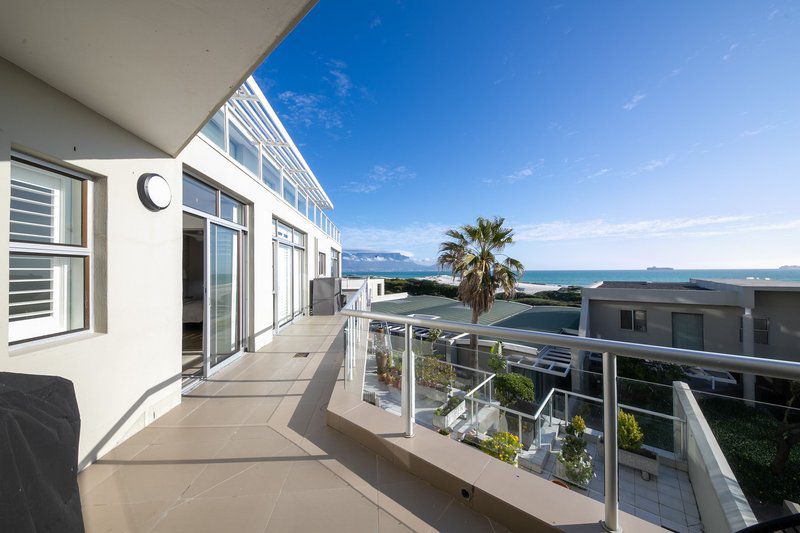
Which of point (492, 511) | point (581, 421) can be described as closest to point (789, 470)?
point (581, 421)

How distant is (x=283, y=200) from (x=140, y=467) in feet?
18.4

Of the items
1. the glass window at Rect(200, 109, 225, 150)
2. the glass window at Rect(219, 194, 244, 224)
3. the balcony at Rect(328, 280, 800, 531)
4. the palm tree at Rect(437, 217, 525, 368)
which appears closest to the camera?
the balcony at Rect(328, 280, 800, 531)

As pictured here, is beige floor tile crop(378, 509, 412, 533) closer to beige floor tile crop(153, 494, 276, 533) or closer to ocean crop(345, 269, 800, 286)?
beige floor tile crop(153, 494, 276, 533)

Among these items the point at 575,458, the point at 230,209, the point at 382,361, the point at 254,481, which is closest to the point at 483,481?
the point at 575,458

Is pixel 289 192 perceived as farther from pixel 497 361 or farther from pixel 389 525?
pixel 389 525

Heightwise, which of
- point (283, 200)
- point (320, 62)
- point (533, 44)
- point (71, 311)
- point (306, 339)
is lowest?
point (306, 339)

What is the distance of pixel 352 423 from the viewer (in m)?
2.28

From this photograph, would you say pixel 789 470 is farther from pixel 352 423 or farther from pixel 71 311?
pixel 71 311

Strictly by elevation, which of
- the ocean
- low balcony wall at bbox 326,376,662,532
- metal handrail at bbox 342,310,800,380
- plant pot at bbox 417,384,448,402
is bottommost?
the ocean

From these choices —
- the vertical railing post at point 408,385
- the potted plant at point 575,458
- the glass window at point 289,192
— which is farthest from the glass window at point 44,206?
the glass window at point 289,192

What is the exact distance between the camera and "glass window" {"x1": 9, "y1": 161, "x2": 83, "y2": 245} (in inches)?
73.5

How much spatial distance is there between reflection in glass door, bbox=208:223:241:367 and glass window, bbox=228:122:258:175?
1.23 m

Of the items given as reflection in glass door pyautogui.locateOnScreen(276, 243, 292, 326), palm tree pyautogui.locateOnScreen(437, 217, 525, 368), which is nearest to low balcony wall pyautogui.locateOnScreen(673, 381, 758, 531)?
reflection in glass door pyautogui.locateOnScreen(276, 243, 292, 326)

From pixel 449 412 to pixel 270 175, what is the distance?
5.87 meters
